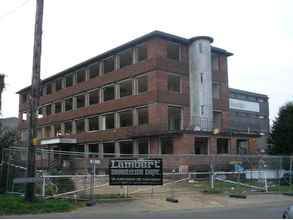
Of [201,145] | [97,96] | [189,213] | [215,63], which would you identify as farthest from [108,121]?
[189,213]

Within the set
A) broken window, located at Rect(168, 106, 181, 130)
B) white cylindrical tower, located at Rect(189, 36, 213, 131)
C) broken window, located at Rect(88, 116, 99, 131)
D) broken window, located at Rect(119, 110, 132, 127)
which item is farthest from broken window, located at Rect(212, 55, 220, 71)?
broken window, located at Rect(88, 116, 99, 131)

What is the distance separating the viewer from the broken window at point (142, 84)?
137ft

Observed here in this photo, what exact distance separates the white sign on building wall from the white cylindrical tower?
12662 mm

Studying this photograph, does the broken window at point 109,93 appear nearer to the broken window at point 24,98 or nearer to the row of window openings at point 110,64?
the row of window openings at point 110,64

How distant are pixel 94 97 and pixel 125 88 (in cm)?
653

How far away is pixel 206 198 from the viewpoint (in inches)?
813

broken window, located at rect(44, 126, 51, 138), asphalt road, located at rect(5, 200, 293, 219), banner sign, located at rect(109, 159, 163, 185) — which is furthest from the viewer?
broken window, located at rect(44, 126, 51, 138)

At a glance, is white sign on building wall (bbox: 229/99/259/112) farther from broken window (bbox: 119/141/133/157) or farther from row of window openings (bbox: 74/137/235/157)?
broken window (bbox: 119/141/133/157)

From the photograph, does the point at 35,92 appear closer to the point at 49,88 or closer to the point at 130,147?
the point at 130,147

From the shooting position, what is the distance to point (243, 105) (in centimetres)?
5662

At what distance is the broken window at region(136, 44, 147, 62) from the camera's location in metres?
42.3

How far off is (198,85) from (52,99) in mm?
24768

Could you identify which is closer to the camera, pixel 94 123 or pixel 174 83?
pixel 174 83

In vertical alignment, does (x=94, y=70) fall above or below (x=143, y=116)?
above
